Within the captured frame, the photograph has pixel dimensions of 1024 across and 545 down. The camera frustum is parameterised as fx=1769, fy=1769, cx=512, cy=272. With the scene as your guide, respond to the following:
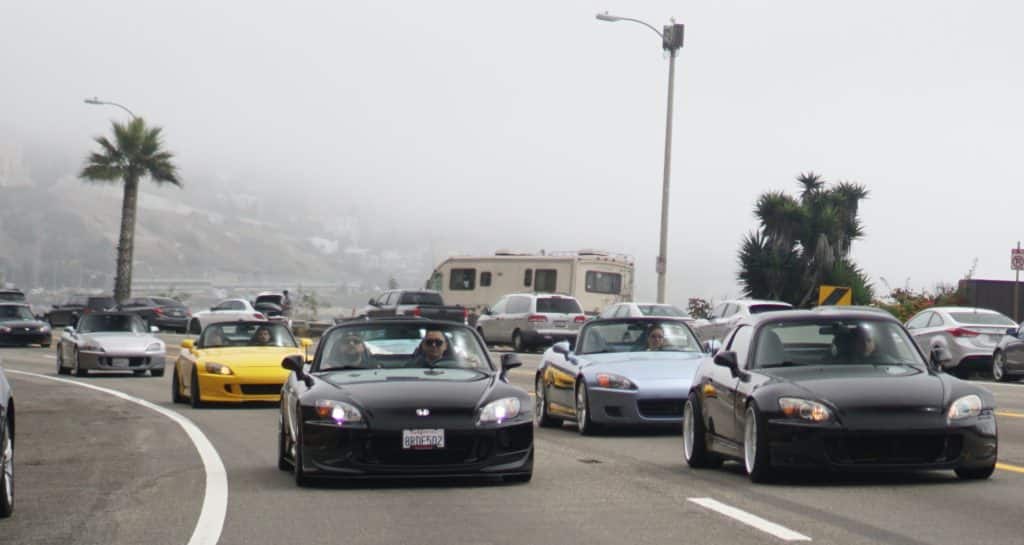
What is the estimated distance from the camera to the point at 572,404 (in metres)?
19.9

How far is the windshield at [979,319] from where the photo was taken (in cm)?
3625

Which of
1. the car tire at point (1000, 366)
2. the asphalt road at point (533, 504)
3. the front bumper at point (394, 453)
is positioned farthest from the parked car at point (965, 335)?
the front bumper at point (394, 453)

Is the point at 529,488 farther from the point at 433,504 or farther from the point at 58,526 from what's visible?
the point at 58,526

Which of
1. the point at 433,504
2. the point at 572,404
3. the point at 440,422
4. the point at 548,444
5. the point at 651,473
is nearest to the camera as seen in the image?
the point at 433,504

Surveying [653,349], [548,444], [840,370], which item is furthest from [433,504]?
[653,349]

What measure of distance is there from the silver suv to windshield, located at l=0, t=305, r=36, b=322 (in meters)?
14.8

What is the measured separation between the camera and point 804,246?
64500mm

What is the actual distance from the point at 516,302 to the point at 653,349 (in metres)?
29.9

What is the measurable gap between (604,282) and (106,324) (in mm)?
24128

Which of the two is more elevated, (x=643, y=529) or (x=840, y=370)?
(x=840, y=370)

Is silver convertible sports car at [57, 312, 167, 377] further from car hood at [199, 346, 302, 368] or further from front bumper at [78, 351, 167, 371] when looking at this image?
car hood at [199, 346, 302, 368]

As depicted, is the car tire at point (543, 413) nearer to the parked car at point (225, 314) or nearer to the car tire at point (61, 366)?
the car tire at point (61, 366)

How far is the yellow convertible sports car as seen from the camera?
82.1 feet

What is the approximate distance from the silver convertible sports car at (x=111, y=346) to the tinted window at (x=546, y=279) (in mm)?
21889
